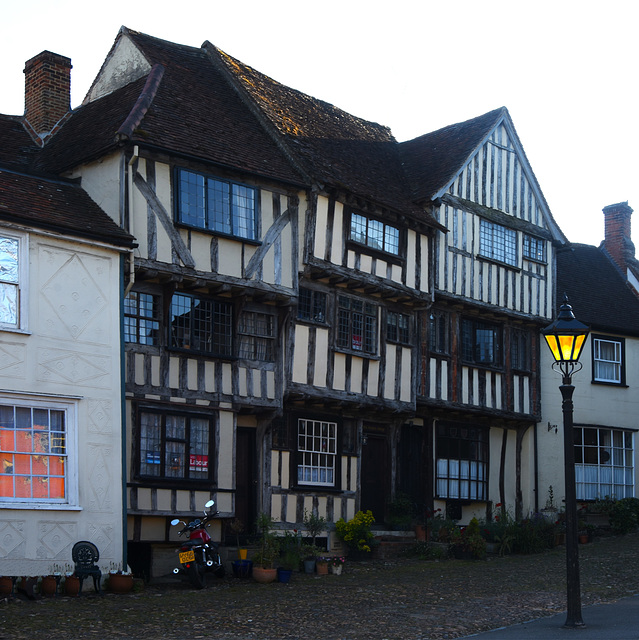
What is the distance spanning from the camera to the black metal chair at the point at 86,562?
15312 mm

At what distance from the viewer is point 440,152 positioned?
26.6 m

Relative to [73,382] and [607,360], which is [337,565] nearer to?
[73,382]

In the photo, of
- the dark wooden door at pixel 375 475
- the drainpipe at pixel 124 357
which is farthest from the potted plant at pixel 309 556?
the dark wooden door at pixel 375 475

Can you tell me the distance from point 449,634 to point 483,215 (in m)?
15.1

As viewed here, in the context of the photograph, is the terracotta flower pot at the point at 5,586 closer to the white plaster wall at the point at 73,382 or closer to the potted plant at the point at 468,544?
the white plaster wall at the point at 73,382

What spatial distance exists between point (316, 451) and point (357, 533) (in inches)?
79.4

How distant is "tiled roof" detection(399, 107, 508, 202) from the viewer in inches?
984

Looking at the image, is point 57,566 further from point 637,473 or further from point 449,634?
point 637,473

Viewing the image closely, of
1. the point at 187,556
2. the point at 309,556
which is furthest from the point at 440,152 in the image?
the point at 187,556

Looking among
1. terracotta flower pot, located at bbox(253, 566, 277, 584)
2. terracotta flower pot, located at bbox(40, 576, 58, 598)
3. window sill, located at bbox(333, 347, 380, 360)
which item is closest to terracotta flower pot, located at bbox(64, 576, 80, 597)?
terracotta flower pot, located at bbox(40, 576, 58, 598)

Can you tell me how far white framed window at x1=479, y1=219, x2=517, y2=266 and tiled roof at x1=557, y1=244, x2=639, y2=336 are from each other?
7.95 ft

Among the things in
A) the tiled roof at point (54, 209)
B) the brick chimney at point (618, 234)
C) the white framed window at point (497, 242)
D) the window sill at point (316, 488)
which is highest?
the brick chimney at point (618, 234)

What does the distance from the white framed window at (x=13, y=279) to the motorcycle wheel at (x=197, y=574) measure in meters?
4.85

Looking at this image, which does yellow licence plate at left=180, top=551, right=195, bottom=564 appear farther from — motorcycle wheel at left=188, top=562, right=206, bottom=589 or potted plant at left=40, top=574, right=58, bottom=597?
potted plant at left=40, top=574, right=58, bottom=597
